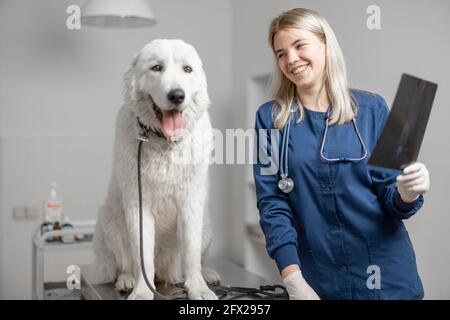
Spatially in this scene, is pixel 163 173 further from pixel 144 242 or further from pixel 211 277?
pixel 211 277

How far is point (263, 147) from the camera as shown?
41.9 inches

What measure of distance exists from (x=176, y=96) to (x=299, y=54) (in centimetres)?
26

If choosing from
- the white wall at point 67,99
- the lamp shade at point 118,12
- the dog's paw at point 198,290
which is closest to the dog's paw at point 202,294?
the dog's paw at point 198,290

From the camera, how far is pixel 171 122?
3.46 feet

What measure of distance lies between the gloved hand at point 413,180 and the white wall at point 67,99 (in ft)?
3.64

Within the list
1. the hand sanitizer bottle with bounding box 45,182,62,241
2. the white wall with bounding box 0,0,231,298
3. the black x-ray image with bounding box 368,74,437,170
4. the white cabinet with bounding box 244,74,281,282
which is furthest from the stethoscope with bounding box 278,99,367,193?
the hand sanitizer bottle with bounding box 45,182,62,241

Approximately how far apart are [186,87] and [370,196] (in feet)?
1.48

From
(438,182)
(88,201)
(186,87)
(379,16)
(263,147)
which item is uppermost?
(379,16)

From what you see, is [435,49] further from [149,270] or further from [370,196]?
[149,270]

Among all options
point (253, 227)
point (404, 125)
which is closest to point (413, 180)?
point (404, 125)

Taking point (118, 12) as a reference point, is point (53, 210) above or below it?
below

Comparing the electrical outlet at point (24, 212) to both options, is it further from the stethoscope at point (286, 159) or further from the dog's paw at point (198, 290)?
the stethoscope at point (286, 159)

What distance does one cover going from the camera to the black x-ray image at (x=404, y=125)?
763 mm
